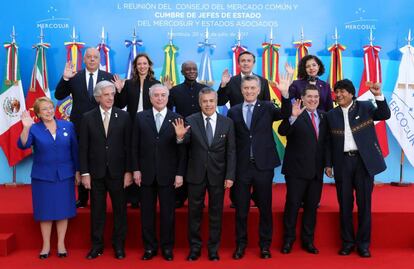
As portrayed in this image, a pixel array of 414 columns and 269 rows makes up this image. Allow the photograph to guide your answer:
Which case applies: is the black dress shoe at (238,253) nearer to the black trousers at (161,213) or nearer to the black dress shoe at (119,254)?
the black trousers at (161,213)

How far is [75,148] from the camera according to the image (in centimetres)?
376

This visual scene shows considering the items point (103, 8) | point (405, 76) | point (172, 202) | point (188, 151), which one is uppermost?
point (103, 8)

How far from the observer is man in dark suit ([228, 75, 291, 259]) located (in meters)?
3.56

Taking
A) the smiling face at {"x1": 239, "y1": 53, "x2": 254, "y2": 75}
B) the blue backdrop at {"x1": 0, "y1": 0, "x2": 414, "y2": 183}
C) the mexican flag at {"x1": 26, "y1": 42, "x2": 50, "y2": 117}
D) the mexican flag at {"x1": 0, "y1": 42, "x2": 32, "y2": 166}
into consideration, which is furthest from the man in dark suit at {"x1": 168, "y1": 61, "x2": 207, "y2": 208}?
the mexican flag at {"x1": 0, "y1": 42, "x2": 32, "y2": 166}

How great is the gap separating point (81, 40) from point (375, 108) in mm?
3661

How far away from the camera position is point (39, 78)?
5520 millimetres

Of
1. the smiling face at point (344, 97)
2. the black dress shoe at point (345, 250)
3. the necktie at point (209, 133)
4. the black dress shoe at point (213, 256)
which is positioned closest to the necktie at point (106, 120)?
the necktie at point (209, 133)

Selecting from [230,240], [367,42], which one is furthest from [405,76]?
[230,240]

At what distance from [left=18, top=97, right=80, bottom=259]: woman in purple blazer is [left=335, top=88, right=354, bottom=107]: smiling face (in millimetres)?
2189

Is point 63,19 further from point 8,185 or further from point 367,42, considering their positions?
point 367,42

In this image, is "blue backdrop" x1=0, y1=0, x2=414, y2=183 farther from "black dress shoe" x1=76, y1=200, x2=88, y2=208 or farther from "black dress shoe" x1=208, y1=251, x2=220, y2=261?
"black dress shoe" x1=208, y1=251, x2=220, y2=261

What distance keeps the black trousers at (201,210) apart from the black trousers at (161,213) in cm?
16

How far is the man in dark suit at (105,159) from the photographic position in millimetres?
3598

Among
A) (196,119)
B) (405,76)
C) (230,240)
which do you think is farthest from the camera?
(405,76)
